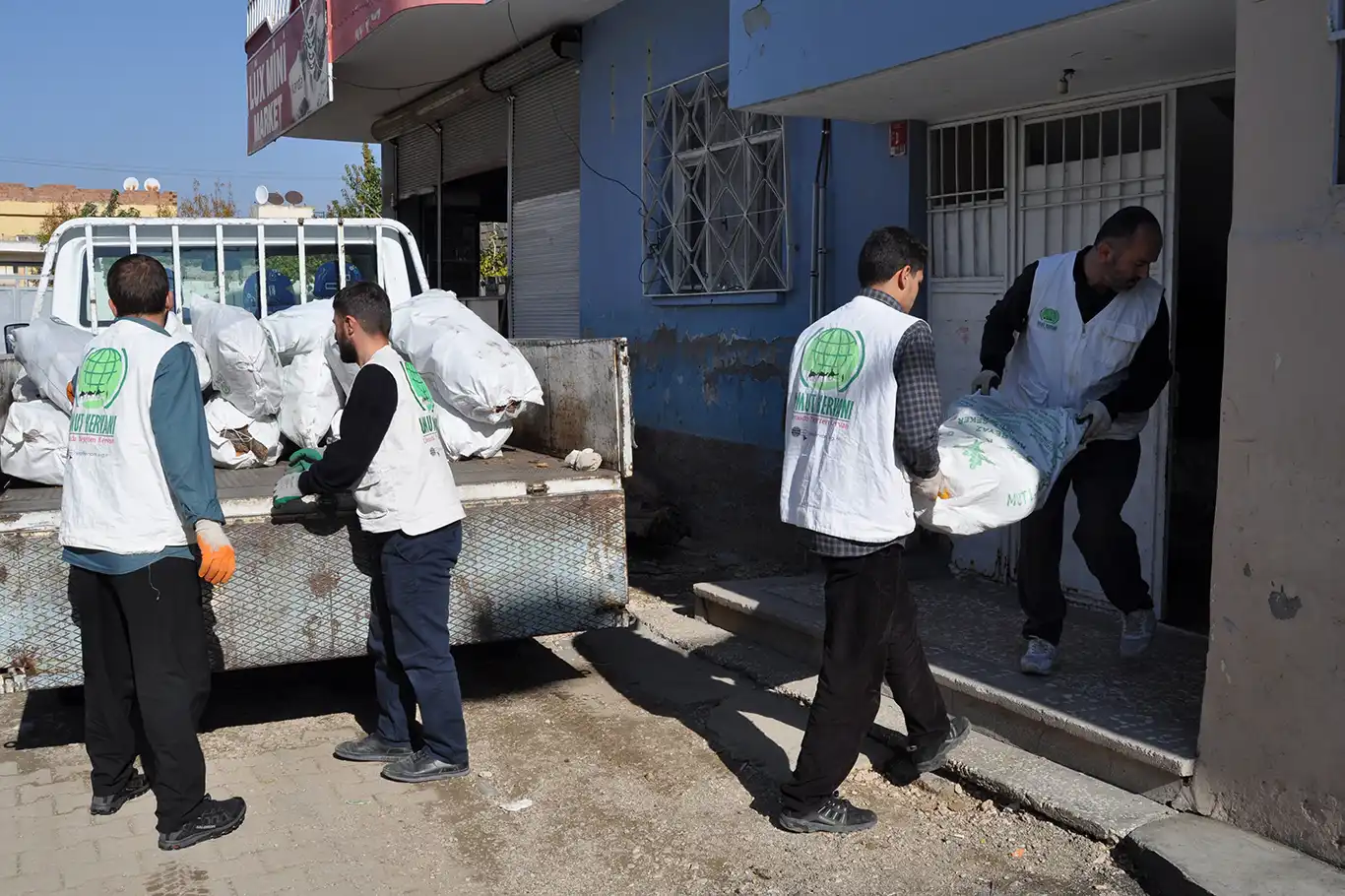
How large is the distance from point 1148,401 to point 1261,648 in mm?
1144

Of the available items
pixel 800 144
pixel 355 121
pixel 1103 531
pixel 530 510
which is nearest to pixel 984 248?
pixel 800 144

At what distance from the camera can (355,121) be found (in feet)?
51.9

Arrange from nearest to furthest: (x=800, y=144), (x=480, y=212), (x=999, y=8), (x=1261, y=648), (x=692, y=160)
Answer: (x=1261, y=648) < (x=999, y=8) < (x=800, y=144) < (x=692, y=160) < (x=480, y=212)

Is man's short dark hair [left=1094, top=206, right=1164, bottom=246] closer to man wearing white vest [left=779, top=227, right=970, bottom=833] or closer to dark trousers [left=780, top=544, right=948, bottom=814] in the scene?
man wearing white vest [left=779, top=227, right=970, bottom=833]

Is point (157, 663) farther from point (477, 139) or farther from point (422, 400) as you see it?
point (477, 139)

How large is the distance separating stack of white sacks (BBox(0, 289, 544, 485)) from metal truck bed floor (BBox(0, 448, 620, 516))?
124 mm

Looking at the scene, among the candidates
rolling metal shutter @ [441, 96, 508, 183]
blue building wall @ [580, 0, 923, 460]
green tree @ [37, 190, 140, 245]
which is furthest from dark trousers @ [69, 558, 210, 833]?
green tree @ [37, 190, 140, 245]

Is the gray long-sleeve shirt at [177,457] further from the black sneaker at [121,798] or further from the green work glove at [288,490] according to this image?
the black sneaker at [121,798]

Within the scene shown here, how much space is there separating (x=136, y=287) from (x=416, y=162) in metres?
11.9

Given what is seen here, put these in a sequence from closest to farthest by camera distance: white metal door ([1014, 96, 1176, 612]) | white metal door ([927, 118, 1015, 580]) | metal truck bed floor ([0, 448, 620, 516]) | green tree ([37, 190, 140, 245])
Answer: metal truck bed floor ([0, 448, 620, 516])
white metal door ([1014, 96, 1176, 612])
white metal door ([927, 118, 1015, 580])
green tree ([37, 190, 140, 245])

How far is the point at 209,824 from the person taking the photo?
4.05 meters

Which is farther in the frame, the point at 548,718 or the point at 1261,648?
the point at 548,718

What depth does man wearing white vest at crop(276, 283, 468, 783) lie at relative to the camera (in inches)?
168

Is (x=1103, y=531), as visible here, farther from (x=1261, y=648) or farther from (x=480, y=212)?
(x=480, y=212)
